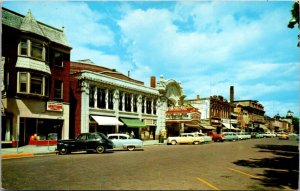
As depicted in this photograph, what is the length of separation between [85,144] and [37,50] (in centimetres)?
1112

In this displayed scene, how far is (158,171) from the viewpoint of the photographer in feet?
44.7

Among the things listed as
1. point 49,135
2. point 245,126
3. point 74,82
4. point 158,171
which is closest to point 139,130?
point 74,82

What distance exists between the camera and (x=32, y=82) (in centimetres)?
2858

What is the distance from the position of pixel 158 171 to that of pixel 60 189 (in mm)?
5088

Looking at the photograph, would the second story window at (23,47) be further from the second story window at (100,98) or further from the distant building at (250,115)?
the distant building at (250,115)

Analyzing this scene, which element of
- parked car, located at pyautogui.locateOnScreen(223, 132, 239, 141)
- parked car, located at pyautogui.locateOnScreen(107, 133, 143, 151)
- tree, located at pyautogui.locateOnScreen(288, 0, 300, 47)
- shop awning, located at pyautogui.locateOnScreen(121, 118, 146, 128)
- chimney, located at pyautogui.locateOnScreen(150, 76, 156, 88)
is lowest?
parked car, located at pyautogui.locateOnScreen(223, 132, 239, 141)

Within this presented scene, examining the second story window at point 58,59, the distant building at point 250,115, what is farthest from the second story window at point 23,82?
the distant building at point 250,115

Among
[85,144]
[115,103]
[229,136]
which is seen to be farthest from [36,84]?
[229,136]

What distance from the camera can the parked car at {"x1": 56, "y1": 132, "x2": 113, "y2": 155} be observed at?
Result: 2319 centimetres

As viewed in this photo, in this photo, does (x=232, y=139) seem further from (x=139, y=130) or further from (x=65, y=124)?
(x=65, y=124)

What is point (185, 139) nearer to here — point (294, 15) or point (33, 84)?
point (33, 84)

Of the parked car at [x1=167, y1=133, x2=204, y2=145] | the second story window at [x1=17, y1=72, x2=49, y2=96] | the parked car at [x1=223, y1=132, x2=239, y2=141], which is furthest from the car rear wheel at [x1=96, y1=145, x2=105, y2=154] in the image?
the parked car at [x1=223, y1=132, x2=239, y2=141]

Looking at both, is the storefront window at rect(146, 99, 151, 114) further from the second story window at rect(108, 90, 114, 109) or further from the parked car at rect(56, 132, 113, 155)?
the parked car at rect(56, 132, 113, 155)

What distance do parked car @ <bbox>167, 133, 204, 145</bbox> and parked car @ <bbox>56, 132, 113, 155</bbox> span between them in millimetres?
16443
